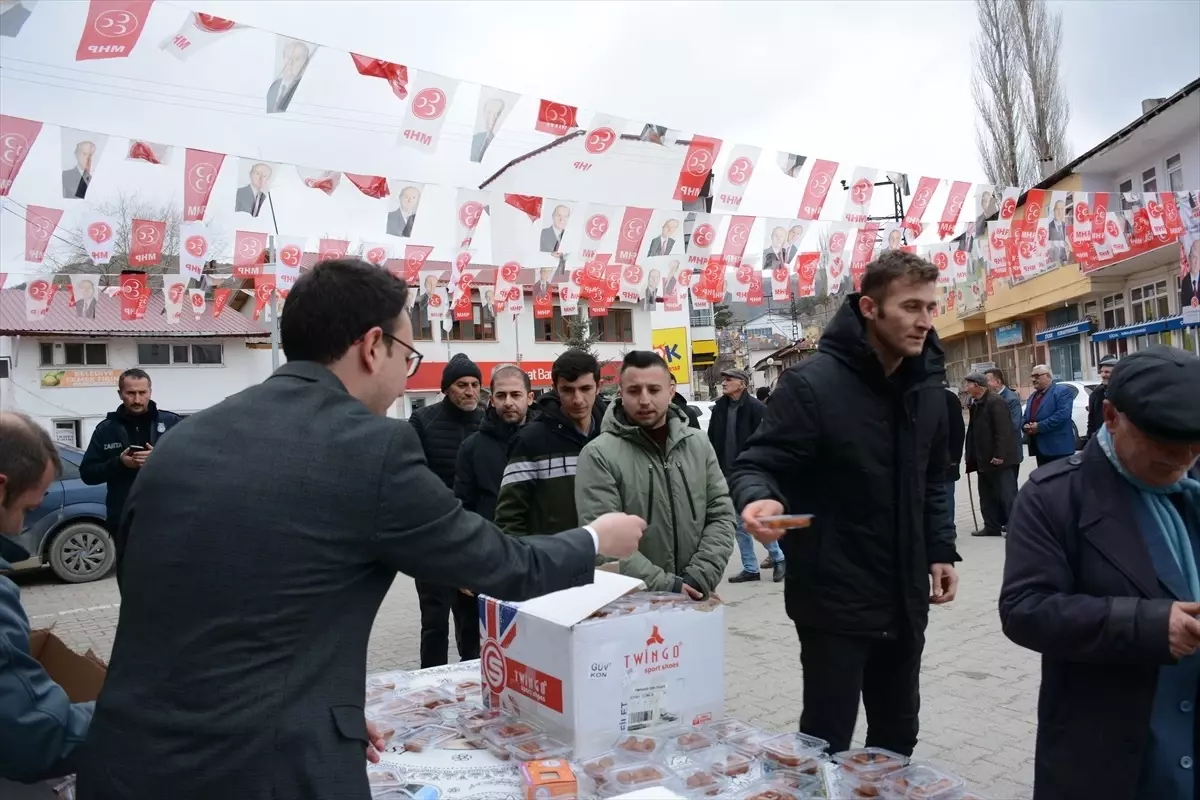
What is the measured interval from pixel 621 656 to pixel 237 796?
119 cm

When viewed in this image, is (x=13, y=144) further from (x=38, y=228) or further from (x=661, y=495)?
(x=661, y=495)

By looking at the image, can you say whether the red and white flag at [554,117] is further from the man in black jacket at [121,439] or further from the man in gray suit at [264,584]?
the man in gray suit at [264,584]

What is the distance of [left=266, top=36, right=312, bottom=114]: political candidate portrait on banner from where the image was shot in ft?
21.0

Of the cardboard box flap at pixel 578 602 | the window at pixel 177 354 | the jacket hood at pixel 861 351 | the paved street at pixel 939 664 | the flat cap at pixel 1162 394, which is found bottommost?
the paved street at pixel 939 664

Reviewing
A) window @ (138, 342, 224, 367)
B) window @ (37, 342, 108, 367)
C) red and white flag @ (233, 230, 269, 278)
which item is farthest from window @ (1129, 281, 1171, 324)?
window @ (37, 342, 108, 367)

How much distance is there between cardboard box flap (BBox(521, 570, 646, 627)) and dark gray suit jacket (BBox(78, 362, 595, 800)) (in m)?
0.86

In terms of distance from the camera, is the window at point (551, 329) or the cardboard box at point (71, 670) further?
the window at point (551, 329)

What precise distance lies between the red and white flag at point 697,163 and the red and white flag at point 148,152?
5.59m

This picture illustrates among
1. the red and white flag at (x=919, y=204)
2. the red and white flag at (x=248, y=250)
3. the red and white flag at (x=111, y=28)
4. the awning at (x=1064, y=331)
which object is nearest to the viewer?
the red and white flag at (x=111, y=28)

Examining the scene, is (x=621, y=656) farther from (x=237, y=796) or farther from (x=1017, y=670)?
(x=1017, y=670)

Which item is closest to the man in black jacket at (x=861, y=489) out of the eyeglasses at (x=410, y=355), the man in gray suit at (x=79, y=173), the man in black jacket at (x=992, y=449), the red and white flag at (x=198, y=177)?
the eyeglasses at (x=410, y=355)

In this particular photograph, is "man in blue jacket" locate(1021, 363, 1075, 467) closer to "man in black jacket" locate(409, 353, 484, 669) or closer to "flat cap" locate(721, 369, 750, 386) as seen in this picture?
"flat cap" locate(721, 369, 750, 386)

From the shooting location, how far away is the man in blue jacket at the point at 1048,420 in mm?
9297

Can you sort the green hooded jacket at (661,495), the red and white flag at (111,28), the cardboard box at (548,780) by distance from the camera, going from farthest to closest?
the red and white flag at (111,28) → the green hooded jacket at (661,495) → the cardboard box at (548,780)
